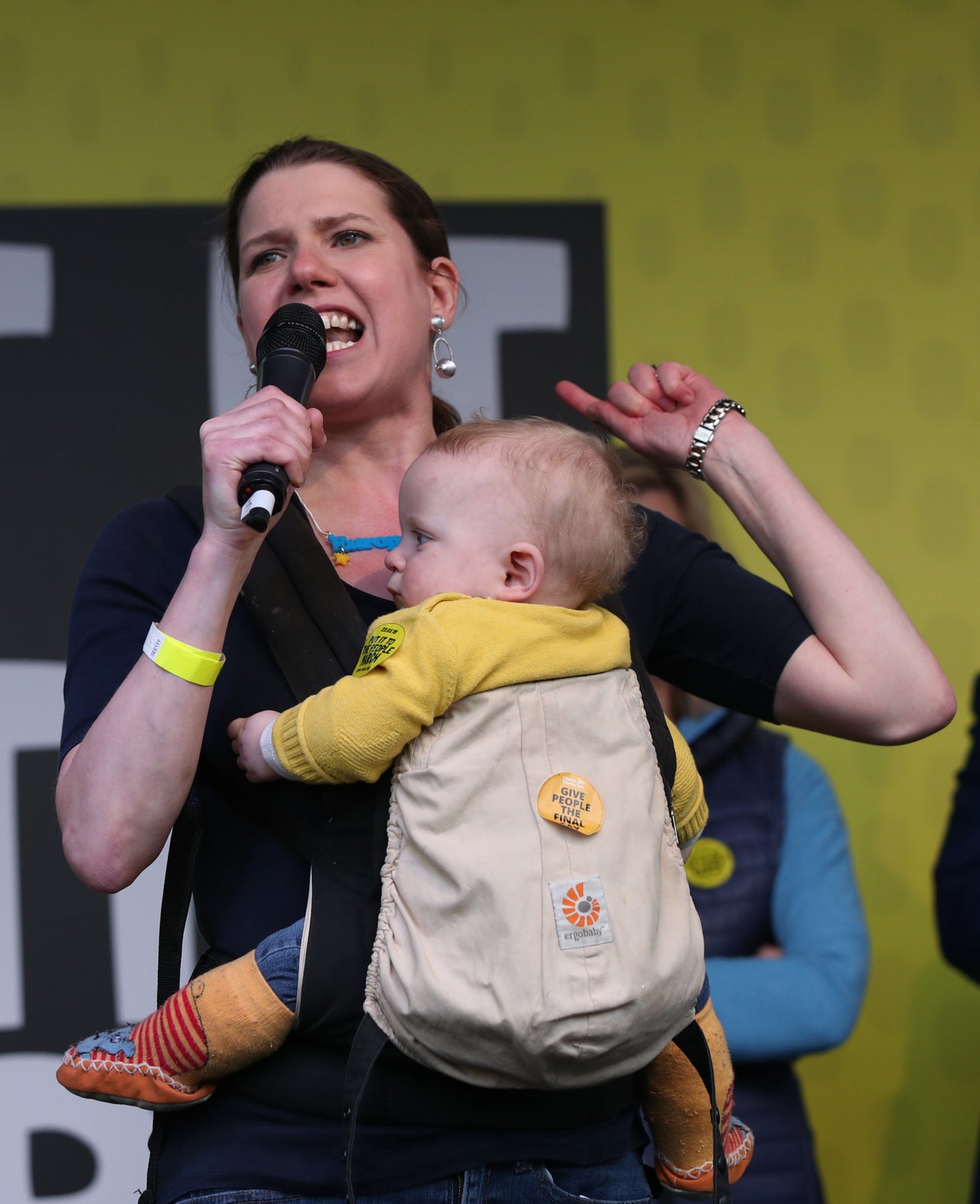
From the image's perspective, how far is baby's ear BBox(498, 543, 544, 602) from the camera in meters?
1.42

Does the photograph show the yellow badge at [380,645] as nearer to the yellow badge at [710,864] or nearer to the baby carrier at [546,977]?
the baby carrier at [546,977]

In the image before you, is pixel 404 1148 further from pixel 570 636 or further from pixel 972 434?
pixel 972 434

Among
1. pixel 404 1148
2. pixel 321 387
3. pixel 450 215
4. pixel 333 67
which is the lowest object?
pixel 404 1148

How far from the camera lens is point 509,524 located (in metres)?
1.43

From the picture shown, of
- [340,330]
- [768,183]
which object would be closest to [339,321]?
[340,330]

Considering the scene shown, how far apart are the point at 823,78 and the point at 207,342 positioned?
159cm

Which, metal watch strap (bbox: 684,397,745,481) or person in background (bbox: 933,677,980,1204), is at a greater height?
metal watch strap (bbox: 684,397,745,481)

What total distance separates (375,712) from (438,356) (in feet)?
2.82

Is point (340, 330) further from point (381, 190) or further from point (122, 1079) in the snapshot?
point (122, 1079)

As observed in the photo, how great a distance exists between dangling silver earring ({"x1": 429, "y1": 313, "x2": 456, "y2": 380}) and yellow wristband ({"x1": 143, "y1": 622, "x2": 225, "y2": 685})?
2.44 feet

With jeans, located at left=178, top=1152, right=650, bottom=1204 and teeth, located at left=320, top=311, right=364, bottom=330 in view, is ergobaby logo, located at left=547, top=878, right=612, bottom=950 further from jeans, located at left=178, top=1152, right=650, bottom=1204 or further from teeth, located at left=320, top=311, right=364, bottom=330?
teeth, located at left=320, top=311, right=364, bottom=330

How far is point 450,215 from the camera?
10.7 ft

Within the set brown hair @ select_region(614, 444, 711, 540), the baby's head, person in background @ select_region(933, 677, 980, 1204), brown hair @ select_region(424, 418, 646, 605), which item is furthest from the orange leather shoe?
brown hair @ select_region(614, 444, 711, 540)

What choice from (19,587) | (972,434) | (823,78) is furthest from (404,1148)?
(823,78)
